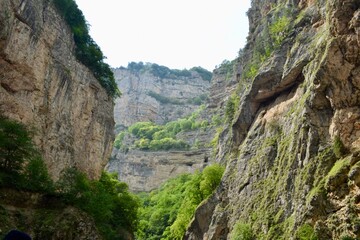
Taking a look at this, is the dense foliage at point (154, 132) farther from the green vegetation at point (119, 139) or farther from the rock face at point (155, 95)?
the rock face at point (155, 95)

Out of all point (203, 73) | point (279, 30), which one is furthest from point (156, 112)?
point (279, 30)

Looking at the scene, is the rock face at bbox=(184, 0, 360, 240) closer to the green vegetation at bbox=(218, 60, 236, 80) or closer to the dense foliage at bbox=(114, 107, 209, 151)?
the dense foliage at bbox=(114, 107, 209, 151)

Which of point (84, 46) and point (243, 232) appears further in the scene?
point (84, 46)

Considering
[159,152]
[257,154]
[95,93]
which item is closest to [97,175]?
[95,93]

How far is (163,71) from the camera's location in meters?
170

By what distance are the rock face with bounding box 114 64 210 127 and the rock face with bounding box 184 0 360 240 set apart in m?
103

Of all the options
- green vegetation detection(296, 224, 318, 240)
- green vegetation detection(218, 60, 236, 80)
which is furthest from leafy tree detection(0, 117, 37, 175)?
green vegetation detection(218, 60, 236, 80)

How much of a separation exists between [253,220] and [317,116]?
32.1 ft

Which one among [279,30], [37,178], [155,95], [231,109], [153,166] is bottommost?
[37,178]

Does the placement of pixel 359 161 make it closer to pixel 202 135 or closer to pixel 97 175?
pixel 97 175

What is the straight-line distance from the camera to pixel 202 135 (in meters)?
113

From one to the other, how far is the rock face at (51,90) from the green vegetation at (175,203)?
1261 cm

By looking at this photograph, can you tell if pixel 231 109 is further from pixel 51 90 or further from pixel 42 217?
pixel 42 217

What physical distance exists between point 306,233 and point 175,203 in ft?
164
